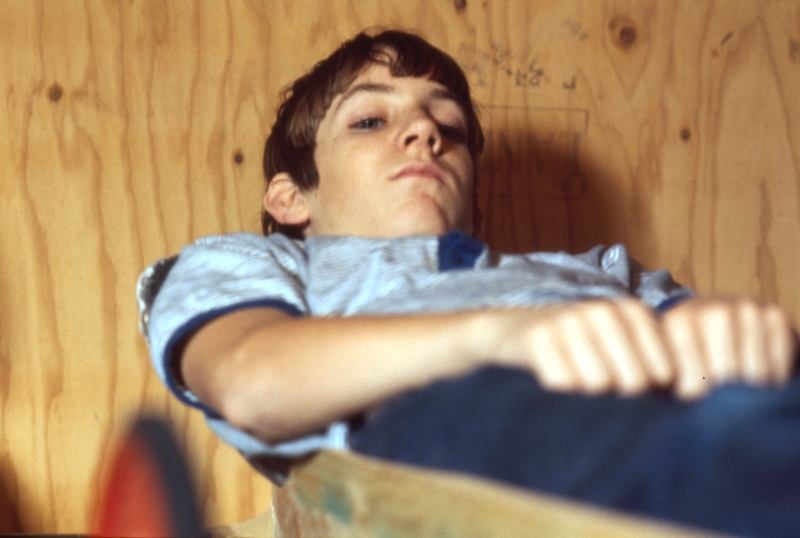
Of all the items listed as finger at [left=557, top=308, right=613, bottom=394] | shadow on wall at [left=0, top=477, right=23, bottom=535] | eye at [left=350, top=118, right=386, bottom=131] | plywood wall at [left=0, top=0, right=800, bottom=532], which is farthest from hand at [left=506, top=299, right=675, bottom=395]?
shadow on wall at [left=0, top=477, right=23, bottom=535]

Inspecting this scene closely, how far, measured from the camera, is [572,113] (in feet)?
4.04

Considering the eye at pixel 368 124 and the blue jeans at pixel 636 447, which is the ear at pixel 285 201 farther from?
the blue jeans at pixel 636 447

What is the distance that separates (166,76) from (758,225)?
35.9 inches

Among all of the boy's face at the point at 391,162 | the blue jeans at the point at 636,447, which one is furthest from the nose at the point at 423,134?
the blue jeans at the point at 636,447

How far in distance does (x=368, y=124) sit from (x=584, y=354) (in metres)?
0.57

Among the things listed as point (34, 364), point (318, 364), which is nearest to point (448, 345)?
point (318, 364)

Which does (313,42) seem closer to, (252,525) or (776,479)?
(252,525)

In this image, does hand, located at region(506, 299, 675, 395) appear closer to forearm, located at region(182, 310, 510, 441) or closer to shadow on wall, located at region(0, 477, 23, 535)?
forearm, located at region(182, 310, 510, 441)

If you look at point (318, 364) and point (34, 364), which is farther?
point (34, 364)

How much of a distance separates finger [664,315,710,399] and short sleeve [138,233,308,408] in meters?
0.33

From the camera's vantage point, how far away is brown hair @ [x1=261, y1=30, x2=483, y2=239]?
967mm

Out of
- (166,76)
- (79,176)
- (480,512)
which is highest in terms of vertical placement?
Result: (166,76)

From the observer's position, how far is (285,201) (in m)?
1.00

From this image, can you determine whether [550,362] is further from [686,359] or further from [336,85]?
[336,85]
